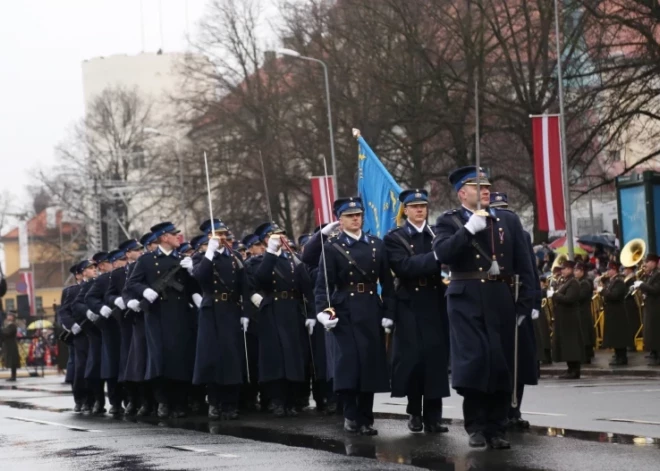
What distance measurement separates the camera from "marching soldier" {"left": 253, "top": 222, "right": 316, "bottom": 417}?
52.2 feet

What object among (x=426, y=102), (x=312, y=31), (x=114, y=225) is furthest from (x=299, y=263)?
(x=114, y=225)

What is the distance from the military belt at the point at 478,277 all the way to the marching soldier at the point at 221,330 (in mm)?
5332

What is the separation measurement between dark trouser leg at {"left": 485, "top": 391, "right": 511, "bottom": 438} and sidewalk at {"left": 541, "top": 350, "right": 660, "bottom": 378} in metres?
10.6

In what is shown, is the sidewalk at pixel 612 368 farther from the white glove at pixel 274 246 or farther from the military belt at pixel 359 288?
the military belt at pixel 359 288

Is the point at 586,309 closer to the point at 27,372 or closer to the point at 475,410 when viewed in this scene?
the point at 475,410

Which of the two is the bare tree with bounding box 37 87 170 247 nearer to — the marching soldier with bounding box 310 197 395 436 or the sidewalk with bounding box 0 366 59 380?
the sidewalk with bounding box 0 366 59 380

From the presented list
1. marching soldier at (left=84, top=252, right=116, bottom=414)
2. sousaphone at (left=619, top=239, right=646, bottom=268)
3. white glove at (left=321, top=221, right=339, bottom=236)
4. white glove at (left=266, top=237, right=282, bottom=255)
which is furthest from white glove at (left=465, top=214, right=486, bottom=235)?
sousaphone at (left=619, top=239, right=646, bottom=268)

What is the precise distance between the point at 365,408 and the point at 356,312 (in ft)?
2.65

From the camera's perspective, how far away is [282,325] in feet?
52.9

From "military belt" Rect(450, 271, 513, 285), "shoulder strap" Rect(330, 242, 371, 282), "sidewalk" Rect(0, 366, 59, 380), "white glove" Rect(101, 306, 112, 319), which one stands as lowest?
"sidewalk" Rect(0, 366, 59, 380)

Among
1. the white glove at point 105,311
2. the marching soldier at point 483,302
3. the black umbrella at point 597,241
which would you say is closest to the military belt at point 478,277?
the marching soldier at point 483,302

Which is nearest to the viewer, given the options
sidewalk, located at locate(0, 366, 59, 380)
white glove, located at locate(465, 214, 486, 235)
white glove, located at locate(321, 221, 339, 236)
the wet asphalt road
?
the wet asphalt road

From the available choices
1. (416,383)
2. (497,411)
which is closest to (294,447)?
(416,383)

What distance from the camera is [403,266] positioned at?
41.3 feet
